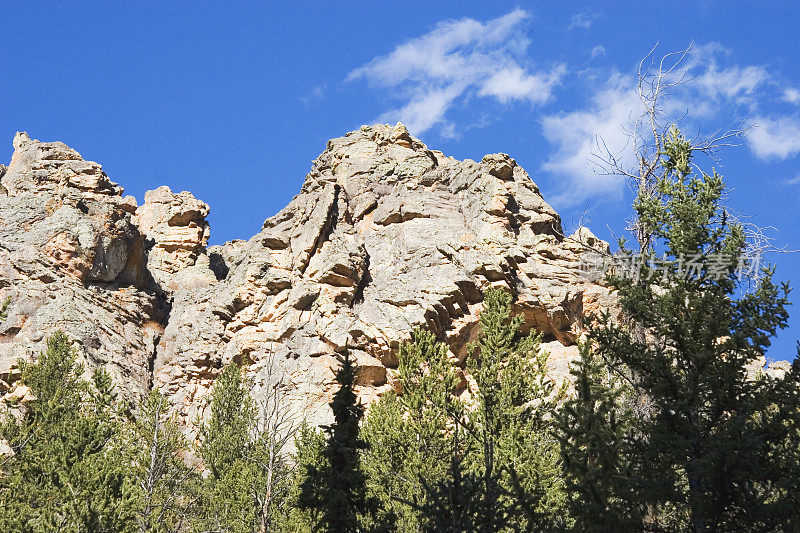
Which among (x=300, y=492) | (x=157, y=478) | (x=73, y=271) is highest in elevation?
(x=73, y=271)

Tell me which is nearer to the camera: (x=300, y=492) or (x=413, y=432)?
(x=300, y=492)

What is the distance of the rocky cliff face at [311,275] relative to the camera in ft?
145

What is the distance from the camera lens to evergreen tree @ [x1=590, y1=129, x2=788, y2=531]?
1388 cm

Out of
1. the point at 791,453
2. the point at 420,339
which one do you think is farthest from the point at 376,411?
the point at 791,453

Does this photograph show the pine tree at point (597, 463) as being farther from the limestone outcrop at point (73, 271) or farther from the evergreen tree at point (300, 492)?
the limestone outcrop at point (73, 271)

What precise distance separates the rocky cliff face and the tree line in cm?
939

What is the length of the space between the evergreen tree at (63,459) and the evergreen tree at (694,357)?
14433 mm

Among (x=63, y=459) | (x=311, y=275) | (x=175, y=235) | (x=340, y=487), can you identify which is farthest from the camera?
(x=175, y=235)

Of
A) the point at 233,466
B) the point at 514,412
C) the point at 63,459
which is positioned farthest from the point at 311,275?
the point at 63,459

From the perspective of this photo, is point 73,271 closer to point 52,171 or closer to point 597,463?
point 52,171

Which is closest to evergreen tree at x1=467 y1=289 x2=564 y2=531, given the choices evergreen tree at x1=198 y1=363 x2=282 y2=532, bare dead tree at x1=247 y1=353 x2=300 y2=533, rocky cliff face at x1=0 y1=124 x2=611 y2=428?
bare dead tree at x1=247 y1=353 x2=300 y2=533

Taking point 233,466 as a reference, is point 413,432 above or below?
above

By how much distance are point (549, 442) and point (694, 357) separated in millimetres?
13879

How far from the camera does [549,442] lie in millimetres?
28000
